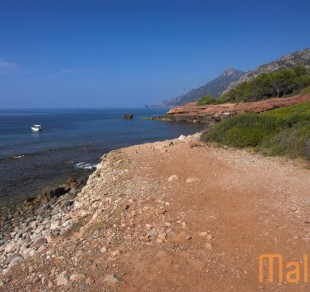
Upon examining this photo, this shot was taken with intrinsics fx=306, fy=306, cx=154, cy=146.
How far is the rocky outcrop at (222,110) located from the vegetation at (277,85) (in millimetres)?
7282

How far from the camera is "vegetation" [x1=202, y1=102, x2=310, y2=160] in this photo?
14.7 m

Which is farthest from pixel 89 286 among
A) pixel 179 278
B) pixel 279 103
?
pixel 279 103

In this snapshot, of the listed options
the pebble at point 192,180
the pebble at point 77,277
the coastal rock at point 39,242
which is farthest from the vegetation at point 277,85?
the pebble at point 77,277

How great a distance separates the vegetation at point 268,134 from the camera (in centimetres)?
1468

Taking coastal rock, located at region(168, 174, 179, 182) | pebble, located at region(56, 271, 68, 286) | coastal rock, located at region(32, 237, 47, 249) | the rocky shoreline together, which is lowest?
the rocky shoreline

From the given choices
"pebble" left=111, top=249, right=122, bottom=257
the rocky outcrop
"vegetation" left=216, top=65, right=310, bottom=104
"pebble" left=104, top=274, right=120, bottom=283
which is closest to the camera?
"pebble" left=104, top=274, right=120, bottom=283

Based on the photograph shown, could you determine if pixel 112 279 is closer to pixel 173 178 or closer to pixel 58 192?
pixel 173 178

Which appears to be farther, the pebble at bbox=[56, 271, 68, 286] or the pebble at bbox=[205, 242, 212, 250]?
the pebble at bbox=[205, 242, 212, 250]

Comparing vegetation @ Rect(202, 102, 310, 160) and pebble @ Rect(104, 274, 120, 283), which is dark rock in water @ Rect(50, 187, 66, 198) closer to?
vegetation @ Rect(202, 102, 310, 160)

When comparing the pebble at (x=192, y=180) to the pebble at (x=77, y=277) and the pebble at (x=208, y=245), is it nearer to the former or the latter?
the pebble at (x=208, y=245)

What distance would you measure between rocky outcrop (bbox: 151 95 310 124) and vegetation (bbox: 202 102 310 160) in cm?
2853

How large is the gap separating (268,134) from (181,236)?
43.2 feet

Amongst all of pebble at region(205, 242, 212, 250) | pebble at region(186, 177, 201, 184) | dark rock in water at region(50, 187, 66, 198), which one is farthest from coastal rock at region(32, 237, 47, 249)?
dark rock in water at region(50, 187, 66, 198)

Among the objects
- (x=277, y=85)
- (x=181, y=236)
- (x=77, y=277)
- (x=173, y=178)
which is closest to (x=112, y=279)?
(x=77, y=277)
